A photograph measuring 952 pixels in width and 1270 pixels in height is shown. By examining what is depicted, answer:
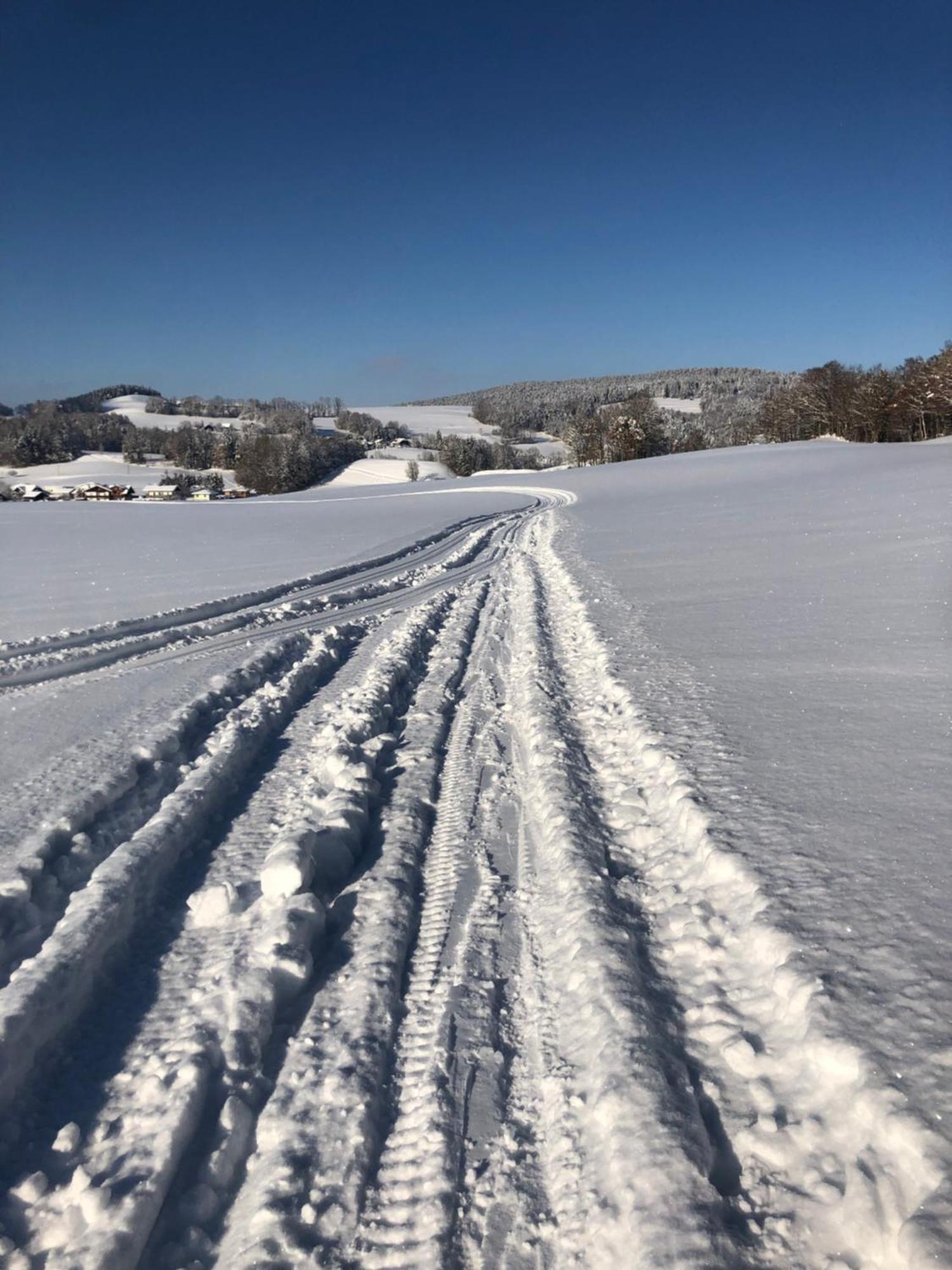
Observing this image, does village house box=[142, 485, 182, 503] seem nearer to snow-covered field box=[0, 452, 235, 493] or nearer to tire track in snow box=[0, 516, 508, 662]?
snow-covered field box=[0, 452, 235, 493]

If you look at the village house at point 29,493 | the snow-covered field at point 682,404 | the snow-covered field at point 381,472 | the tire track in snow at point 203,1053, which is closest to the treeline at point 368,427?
the snow-covered field at point 381,472

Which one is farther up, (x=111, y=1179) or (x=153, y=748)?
(x=153, y=748)

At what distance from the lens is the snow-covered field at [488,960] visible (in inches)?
75.9

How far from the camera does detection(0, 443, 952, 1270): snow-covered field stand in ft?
6.33

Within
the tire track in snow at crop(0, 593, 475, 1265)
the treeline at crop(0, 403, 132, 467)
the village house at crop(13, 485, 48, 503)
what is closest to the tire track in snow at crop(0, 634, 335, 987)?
the tire track in snow at crop(0, 593, 475, 1265)

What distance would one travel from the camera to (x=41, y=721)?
549 centimetres

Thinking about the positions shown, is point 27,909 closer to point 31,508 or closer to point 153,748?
point 153,748

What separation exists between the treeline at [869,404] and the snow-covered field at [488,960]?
5596cm

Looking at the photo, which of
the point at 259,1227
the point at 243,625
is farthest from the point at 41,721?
the point at 259,1227

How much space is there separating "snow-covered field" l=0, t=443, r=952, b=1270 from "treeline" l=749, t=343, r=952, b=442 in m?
56.0

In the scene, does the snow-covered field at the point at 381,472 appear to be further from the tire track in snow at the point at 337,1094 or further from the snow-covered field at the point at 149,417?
the tire track in snow at the point at 337,1094

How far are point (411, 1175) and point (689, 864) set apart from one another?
177cm

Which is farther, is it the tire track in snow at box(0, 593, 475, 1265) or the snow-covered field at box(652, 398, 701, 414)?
the snow-covered field at box(652, 398, 701, 414)

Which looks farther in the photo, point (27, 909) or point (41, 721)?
point (41, 721)
